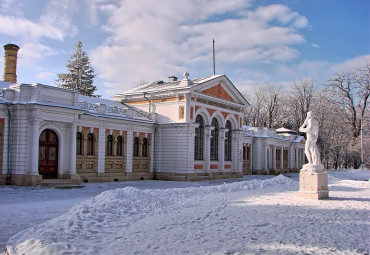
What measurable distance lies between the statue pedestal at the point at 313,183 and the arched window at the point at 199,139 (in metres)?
17.1

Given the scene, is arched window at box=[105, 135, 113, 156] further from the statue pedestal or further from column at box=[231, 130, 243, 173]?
the statue pedestal

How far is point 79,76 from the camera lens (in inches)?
2195

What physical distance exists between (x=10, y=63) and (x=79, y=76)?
1023 inches

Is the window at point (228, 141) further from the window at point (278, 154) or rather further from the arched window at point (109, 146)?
the window at point (278, 154)

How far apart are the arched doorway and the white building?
55 mm

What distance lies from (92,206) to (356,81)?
44684mm

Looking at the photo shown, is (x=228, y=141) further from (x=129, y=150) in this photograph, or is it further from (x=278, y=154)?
(x=278, y=154)

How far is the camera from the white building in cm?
2047

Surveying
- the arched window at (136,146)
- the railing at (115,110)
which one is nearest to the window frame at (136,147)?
the arched window at (136,146)

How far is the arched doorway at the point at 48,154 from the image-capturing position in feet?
71.3

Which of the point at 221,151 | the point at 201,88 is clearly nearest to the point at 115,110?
the point at 201,88

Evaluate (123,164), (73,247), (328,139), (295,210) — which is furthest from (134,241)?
(328,139)

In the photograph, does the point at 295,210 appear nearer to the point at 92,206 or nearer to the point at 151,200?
the point at 151,200

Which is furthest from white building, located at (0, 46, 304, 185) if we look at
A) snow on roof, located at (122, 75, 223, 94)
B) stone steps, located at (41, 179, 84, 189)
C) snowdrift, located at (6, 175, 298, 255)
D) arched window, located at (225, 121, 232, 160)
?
snowdrift, located at (6, 175, 298, 255)
